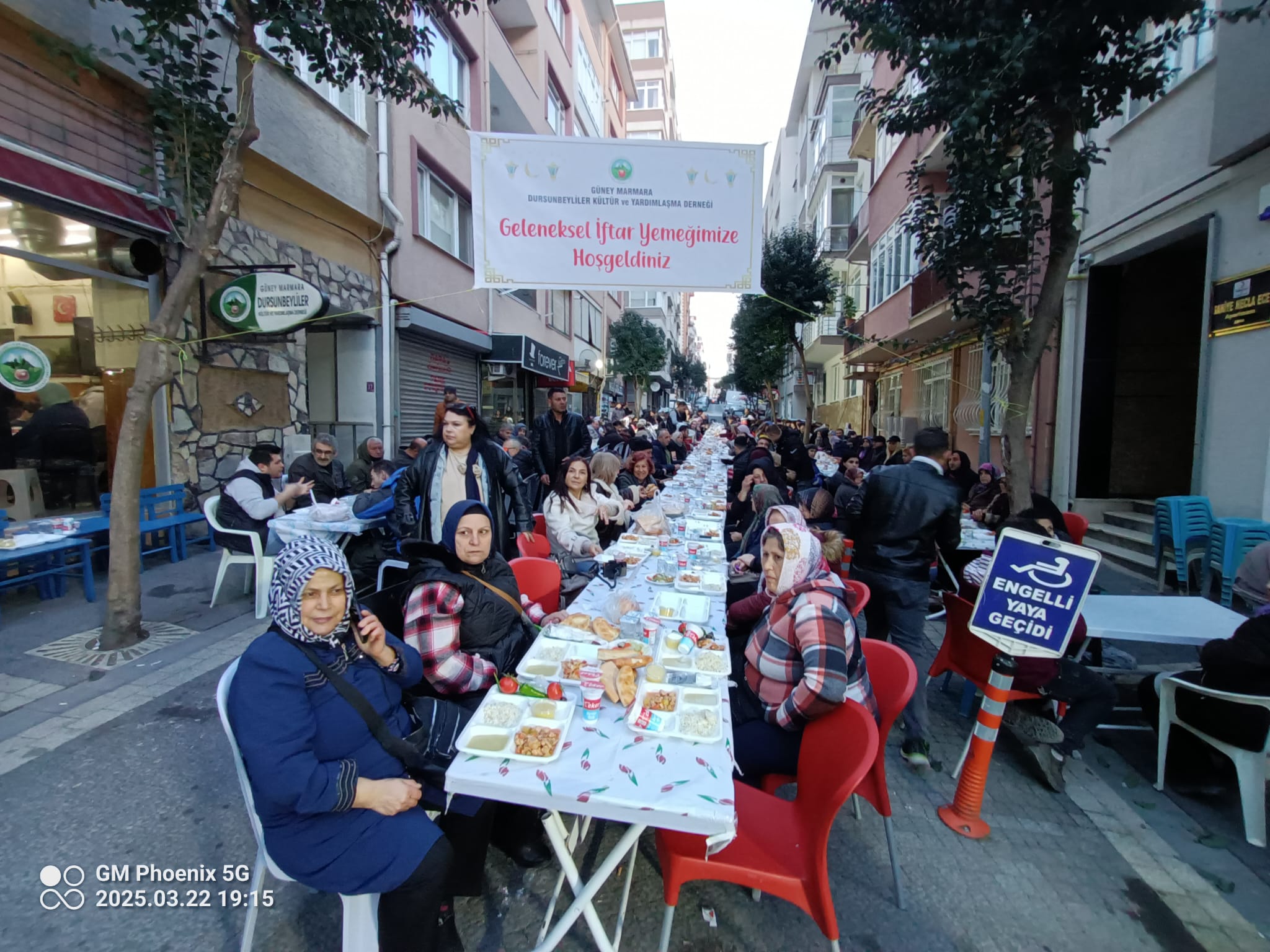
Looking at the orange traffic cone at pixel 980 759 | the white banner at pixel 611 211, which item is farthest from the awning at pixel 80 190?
the orange traffic cone at pixel 980 759

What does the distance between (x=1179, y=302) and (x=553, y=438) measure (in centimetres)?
993

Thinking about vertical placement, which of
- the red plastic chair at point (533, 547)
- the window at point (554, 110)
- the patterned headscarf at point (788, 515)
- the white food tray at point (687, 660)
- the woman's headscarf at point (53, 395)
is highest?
the window at point (554, 110)

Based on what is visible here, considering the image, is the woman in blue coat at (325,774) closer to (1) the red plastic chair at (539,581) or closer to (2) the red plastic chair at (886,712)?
(2) the red plastic chair at (886,712)

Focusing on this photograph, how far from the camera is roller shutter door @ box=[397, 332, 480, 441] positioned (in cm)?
1134

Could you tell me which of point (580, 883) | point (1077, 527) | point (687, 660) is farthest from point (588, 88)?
point (580, 883)

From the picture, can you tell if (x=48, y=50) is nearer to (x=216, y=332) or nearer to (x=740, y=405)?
(x=216, y=332)

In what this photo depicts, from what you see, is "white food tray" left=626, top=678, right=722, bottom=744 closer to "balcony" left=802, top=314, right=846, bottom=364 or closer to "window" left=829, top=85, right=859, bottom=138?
"balcony" left=802, top=314, right=846, bottom=364

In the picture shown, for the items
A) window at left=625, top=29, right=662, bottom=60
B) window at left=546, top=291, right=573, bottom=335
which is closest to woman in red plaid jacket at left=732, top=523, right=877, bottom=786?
window at left=546, top=291, right=573, bottom=335

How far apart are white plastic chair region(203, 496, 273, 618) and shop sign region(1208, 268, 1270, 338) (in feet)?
33.0

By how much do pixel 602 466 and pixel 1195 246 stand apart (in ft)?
31.8

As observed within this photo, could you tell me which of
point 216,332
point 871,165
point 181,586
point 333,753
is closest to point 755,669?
point 333,753

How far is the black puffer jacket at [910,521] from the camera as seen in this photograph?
143 inches

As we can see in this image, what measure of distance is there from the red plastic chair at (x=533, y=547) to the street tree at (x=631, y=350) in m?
27.9

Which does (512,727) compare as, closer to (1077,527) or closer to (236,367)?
(1077,527)
